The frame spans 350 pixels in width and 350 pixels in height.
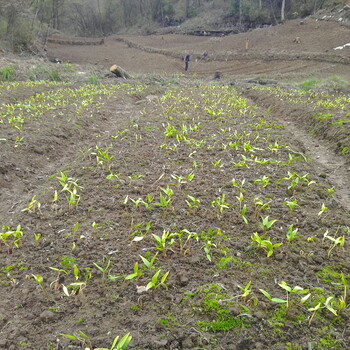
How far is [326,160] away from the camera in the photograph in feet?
19.3

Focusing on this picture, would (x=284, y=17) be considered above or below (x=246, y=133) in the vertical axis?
above

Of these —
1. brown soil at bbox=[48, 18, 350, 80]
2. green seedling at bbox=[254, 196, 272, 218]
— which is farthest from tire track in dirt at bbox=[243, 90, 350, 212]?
brown soil at bbox=[48, 18, 350, 80]

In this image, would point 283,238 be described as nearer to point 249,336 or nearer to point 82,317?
point 249,336

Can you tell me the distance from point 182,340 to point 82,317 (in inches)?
27.8

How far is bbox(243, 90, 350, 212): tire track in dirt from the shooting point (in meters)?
4.47

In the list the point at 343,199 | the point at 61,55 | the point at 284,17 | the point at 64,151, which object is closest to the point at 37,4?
the point at 61,55

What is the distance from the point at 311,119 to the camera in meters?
7.99

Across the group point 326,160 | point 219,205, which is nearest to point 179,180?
point 219,205

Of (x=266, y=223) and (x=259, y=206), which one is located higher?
(x=266, y=223)

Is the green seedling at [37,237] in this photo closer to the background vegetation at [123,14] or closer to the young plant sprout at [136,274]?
the young plant sprout at [136,274]

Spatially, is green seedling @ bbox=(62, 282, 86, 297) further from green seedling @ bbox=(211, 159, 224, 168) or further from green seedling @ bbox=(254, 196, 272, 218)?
green seedling @ bbox=(211, 159, 224, 168)

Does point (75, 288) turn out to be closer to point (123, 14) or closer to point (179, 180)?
point (179, 180)

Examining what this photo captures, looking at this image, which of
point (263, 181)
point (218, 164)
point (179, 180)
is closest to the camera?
point (179, 180)

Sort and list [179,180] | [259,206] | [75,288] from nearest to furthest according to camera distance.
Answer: [75,288] → [259,206] → [179,180]
